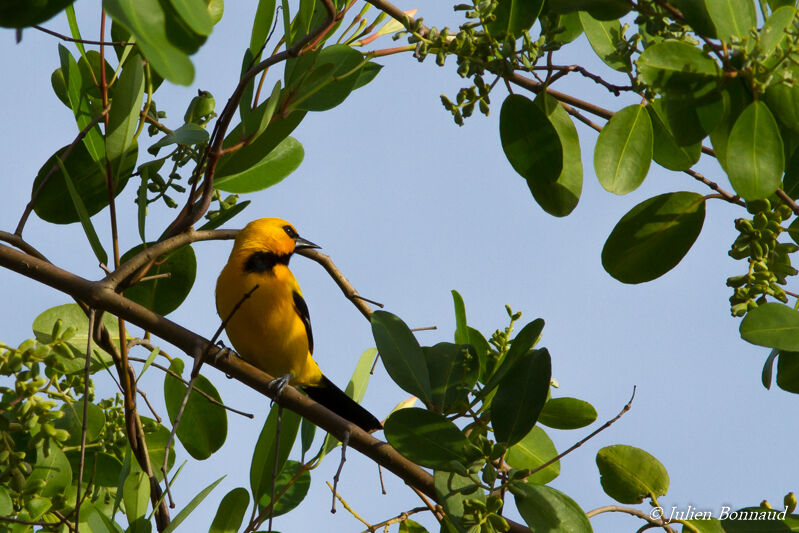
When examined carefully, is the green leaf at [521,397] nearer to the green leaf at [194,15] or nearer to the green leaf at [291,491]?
the green leaf at [291,491]

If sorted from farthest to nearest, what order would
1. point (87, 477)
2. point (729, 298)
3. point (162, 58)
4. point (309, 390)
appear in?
1. point (309, 390)
2. point (87, 477)
3. point (729, 298)
4. point (162, 58)

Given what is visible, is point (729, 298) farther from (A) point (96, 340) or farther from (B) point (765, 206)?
(A) point (96, 340)

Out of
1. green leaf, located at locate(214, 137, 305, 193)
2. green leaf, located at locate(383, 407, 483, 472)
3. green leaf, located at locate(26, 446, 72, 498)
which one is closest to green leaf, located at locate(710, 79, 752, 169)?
green leaf, located at locate(383, 407, 483, 472)

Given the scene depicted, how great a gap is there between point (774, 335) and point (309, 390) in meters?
3.67

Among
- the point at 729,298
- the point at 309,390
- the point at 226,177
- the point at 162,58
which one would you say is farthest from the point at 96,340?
the point at 309,390

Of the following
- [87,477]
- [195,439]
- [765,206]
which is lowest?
[87,477]

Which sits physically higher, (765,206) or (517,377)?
(765,206)

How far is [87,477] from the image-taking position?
10.1ft

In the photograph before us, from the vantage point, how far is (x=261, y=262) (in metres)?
4.89

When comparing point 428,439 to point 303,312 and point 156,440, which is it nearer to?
point 156,440

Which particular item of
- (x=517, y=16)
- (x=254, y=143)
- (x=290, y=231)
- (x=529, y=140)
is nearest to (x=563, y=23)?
(x=517, y=16)

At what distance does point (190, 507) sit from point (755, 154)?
196 centimetres

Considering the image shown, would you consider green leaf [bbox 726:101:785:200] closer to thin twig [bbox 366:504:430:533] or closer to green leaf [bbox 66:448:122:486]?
thin twig [bbox 366:504:430:533]

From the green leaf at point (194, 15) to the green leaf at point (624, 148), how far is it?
5.01ft
